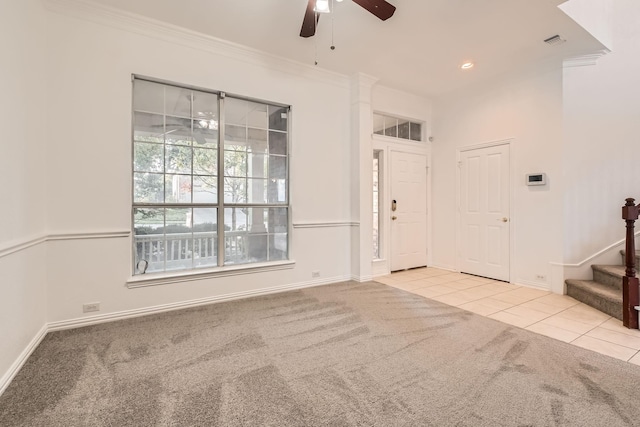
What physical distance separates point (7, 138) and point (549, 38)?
5.08 meters

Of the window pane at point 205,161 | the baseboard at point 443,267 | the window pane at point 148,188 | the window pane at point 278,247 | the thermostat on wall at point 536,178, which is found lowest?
the baseboard at point 443,267

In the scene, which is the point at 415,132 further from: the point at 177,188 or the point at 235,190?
the point at 177,188

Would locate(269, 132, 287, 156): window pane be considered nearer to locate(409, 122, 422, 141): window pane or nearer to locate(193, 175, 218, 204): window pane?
locate(193, 175, 218, 204): window pane

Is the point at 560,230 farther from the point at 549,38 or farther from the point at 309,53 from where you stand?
the point at 309,53

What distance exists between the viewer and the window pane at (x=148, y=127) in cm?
306

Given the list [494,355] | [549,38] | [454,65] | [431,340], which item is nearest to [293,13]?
[454,65]

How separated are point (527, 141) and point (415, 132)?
176 centimetres

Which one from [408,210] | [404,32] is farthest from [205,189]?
[408,210]

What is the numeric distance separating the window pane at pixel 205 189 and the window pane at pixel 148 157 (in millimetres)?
390

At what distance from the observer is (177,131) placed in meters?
3.26

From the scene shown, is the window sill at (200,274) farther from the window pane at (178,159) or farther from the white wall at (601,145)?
the white wall at (601,145)

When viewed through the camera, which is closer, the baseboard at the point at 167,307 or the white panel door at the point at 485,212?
the baseboard at the point at 167,307

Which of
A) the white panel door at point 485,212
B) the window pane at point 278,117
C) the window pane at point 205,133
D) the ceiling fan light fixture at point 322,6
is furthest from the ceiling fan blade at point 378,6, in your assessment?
the white panel door at point 485,212

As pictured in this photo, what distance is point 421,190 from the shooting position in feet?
17.2
